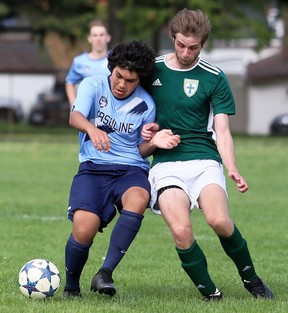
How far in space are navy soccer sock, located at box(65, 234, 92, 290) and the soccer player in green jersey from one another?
0.55 m

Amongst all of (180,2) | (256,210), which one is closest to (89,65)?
(256,210)

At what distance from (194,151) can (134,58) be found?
2.42 feet

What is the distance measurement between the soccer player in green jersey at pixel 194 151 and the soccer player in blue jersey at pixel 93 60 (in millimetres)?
6496

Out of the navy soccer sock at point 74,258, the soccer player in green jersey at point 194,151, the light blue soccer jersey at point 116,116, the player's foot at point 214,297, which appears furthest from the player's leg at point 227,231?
the navy soccer sock at point 74,258

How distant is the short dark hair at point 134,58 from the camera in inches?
258

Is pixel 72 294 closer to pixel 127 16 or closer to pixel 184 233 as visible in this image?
pixel 184 233

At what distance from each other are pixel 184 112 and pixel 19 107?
43.2m

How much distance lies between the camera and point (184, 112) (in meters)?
6.74

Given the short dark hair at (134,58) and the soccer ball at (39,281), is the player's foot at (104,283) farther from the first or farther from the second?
the short dark hair at (134,58)

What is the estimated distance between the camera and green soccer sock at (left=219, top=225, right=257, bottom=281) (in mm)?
6645

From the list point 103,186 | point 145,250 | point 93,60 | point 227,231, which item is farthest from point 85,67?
point 227,231

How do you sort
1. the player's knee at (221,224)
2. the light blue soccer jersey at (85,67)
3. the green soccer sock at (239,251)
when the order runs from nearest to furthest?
the player's knee at (221,224), the green soccer sock at (239,251), the light blue soccer jersey at (85,67)

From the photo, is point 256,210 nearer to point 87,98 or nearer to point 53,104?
point 87,98

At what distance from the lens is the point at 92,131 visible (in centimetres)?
640
